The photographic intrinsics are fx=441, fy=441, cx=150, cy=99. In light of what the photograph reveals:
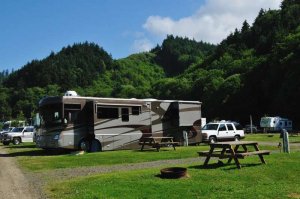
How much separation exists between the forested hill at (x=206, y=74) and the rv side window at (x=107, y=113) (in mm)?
53510

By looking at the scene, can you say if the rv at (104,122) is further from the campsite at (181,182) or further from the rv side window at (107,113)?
the campsite at (181,182)

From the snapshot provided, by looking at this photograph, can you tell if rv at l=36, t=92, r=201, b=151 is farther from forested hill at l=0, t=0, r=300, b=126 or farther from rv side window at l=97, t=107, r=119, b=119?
forested hill at l=0, t=0, r=300, b=126

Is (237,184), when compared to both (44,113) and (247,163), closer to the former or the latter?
(247,163)

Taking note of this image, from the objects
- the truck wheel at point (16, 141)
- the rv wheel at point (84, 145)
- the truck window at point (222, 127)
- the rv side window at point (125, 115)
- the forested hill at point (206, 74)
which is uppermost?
the forested hill at point (206, 74)

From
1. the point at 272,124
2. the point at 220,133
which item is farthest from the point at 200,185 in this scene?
the point at 272,124

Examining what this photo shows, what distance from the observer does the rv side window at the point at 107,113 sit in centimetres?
2527

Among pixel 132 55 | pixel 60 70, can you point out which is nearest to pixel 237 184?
pixel 60 70

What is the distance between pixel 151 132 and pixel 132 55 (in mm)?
171741

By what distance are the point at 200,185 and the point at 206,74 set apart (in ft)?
380

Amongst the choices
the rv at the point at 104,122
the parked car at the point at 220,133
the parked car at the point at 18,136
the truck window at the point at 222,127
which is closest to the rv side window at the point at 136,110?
the rv at the point at 104,122

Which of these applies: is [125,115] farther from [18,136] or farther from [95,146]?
[18,136]

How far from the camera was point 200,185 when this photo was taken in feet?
35.7

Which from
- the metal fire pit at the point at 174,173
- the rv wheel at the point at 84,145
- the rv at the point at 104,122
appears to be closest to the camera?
the metal fire pit at the point at 174,173

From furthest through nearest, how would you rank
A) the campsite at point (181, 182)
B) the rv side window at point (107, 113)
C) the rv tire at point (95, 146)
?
the rv side window at point (107, 113), the rv tire at point (95, 146), the campsite at point (181, 182)
